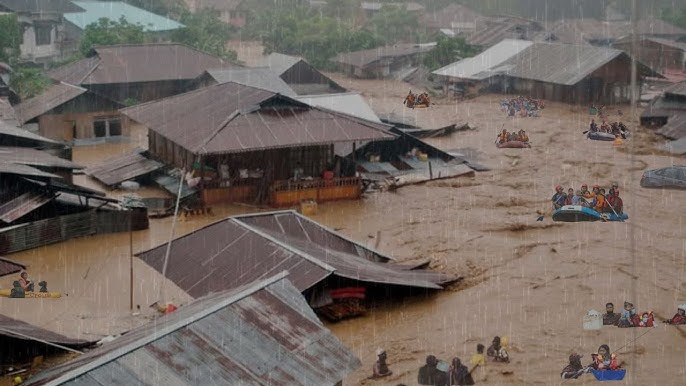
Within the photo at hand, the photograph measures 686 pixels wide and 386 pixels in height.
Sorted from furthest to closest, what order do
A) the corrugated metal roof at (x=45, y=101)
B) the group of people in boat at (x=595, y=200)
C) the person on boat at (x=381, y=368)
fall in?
1. the corrugated metal roof at (x=45, y=101)
2. the group of people in boat at (x=595, y=200)
3. the person on boat at (x=381, y=368)

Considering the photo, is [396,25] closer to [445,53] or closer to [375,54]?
[375,54]

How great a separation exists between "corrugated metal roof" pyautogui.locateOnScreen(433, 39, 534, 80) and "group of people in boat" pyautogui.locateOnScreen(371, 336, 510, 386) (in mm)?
34045

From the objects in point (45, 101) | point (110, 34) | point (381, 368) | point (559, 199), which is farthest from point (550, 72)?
point (381, 368)

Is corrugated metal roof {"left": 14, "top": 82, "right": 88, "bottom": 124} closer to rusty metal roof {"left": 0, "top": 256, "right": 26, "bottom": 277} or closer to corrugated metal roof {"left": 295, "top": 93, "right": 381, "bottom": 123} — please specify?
corrugated metal roof {"left": 295, "top": 93, "right": 381, "bottom": 123}

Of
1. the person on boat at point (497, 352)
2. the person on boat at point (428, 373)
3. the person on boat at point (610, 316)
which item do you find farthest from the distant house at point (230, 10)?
the person on boat at point (428, 373)

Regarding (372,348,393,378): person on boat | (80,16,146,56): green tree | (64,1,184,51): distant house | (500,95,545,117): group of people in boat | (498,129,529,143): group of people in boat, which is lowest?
(372,348,393,378): person on boat

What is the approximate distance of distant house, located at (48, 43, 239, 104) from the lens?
4281cm

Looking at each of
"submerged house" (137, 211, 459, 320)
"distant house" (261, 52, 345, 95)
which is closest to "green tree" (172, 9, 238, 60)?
"distant house" (261, 52, 345, 95)

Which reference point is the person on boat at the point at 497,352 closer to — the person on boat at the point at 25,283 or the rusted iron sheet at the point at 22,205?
the person on boat at the point at 25,283

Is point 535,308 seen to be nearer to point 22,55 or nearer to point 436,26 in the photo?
point 22,55

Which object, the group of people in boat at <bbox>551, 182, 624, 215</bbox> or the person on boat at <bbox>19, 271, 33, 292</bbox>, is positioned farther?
the group of people in boat at <bbox>551, 182, 624, 215</bbox>

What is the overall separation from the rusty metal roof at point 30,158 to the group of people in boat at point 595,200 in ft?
42.3

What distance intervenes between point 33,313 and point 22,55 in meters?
33.7

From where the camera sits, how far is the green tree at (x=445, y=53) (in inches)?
2197
